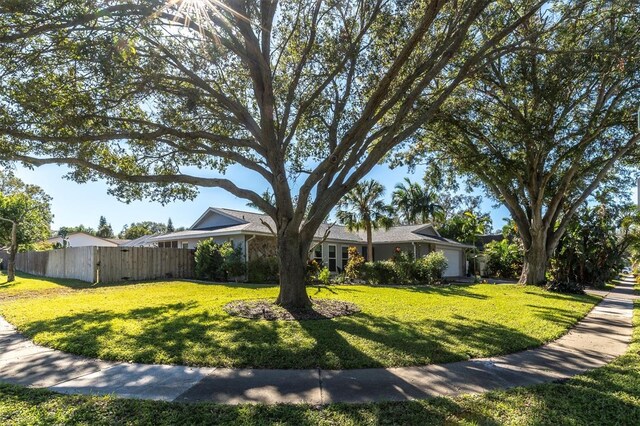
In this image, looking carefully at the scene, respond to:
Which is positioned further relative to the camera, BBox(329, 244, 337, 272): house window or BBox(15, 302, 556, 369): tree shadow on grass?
BBox(329, 244, 337, 272): house window

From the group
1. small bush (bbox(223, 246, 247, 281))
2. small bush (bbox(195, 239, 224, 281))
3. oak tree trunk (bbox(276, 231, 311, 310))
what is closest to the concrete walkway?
oak tree trunk (bbox(276, 231, 311, 310))

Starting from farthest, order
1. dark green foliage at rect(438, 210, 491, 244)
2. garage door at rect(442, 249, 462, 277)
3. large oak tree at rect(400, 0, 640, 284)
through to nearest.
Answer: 1. dark green foliage at rect(438, 210, 491, 244)
2. garage door at rect(442, 249, 462, 277)
3. large oak tree at rect(400, 0, 640, 284)

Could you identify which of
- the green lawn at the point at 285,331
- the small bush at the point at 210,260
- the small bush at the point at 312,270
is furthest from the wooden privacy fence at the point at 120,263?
the small bush at the point at 312,270

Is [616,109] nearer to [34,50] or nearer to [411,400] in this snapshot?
[411,400]

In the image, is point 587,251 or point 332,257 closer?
point 587,251

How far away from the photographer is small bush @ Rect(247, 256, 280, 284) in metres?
18.6

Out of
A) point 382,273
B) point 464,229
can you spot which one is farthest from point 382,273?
point 464,229

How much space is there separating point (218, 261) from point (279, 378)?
15193mm

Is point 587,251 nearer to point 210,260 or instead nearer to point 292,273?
point 292,273

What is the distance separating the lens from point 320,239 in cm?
2467

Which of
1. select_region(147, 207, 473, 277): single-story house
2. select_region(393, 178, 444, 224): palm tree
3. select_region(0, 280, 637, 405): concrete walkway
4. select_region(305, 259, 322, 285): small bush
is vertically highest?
select_region(393, 178, 444, 224): palm tree

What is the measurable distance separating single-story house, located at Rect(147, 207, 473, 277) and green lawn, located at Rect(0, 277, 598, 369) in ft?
28.1

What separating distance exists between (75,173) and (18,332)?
574 cm

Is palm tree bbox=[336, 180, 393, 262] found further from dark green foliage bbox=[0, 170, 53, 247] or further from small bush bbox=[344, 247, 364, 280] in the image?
dark green foliage bbox=[0, 170, 53, 247]
